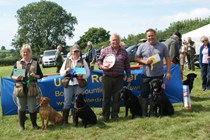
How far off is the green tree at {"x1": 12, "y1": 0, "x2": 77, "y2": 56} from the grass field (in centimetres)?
5801

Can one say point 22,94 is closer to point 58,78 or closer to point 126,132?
point 58,78

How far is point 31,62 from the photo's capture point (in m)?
6.32

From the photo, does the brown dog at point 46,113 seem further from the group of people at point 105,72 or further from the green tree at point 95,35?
the green tree at point 95,35

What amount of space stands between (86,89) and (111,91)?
1108 millimetres

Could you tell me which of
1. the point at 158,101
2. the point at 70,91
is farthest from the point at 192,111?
the point at 70,91

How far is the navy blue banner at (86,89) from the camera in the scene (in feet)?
24.4

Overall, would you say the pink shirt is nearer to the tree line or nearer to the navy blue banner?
the navy blue banner

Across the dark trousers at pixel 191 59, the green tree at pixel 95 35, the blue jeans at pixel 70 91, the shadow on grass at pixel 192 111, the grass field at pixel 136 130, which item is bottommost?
the grass field at pixel 136 130

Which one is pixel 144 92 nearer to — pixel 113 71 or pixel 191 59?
pixel 113 71

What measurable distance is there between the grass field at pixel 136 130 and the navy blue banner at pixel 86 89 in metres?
0.58

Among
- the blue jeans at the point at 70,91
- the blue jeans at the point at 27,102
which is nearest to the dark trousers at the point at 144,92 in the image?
the blue jeans at the point at 70,91

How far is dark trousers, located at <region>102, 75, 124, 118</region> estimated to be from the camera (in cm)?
657

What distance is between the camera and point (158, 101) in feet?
21.3

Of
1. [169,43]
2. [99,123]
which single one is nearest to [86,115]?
[99,123]
